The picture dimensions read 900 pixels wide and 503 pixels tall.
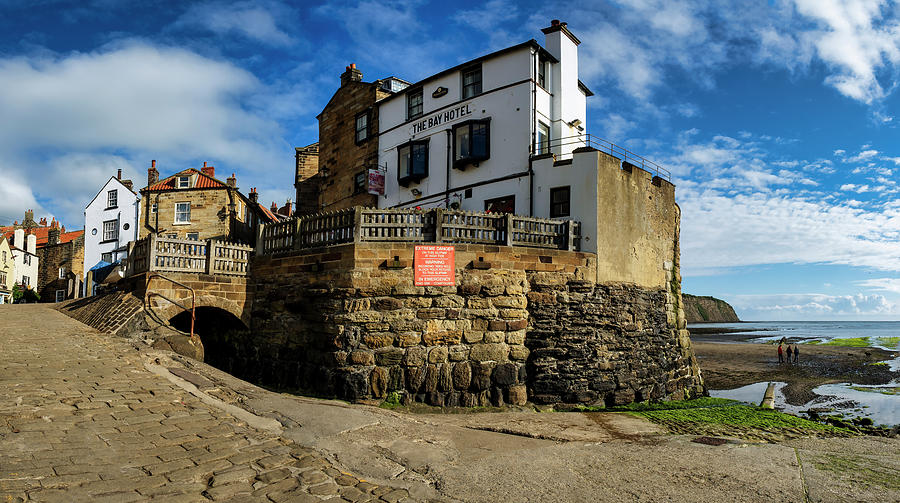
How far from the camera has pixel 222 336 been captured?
55.9 feet

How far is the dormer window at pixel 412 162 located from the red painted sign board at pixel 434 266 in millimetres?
9832

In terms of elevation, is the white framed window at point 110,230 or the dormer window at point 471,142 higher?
the dormer window at point 471,142

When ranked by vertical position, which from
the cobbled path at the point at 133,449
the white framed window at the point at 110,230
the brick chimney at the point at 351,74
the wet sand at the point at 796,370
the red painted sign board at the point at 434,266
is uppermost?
the brick chimney at the point at 351,74

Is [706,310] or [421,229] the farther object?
[706,310]

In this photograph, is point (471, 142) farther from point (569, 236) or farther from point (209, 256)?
point (209, 256)

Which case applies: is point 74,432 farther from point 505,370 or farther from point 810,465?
point 810,465

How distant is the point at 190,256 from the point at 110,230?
29.3 metres

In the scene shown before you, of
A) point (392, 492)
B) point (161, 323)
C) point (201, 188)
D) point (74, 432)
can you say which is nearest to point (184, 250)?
point (161, 323)

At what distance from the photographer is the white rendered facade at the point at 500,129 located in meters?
19.4

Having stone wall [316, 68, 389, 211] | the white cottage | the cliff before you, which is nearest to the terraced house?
the white cottage

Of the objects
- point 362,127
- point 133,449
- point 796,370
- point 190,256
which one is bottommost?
point 796,370

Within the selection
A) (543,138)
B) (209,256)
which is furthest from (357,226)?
(543,138)

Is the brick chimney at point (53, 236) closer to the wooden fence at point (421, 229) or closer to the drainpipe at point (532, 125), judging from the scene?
the wooden fence at point (421, 229)

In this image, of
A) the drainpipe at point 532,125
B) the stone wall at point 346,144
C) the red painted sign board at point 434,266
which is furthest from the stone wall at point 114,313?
the drainpipe at point 532,125
